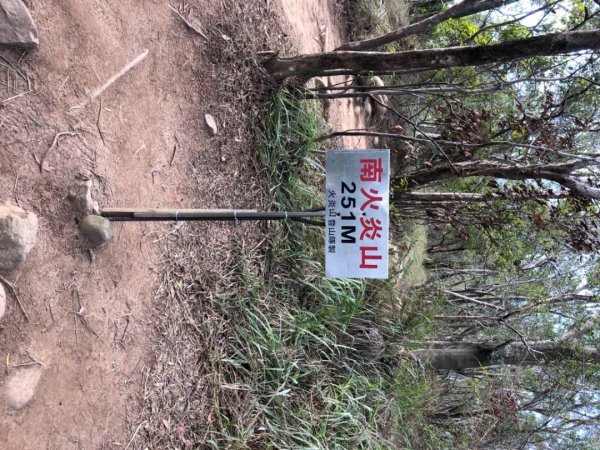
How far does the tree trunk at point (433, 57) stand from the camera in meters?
2.73

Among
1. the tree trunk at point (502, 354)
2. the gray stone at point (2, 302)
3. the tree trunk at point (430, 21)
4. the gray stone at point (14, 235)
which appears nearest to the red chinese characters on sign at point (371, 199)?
the gray stone at point (14, 235)

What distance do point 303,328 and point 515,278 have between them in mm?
4701

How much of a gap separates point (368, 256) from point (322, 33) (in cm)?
408

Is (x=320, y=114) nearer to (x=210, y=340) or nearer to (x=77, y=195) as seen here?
(x=210, y=340)

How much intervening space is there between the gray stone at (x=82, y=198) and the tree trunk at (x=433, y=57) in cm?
196

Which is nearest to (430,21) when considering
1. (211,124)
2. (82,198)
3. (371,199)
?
(211,124)

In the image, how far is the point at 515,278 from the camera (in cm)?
734

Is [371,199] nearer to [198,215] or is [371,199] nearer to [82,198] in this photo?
[198,215]

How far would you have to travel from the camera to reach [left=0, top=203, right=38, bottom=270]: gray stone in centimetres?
203

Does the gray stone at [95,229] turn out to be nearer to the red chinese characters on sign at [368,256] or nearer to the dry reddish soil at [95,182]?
the dry reddish soil at [95,182]

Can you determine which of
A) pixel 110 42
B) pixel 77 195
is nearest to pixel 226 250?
pixel 77 195

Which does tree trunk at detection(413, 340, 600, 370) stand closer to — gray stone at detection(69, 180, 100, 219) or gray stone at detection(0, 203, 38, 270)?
Result: gray stone at detection(69, 180, 100, 219)

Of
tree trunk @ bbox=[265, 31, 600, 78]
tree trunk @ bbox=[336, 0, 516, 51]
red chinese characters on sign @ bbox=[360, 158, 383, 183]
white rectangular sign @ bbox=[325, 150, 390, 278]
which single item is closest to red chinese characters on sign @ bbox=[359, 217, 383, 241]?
white rectangular sign @ bbox=[325, 150, 390, 278]

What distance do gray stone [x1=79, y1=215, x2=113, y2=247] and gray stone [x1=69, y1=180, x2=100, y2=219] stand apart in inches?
1.4
